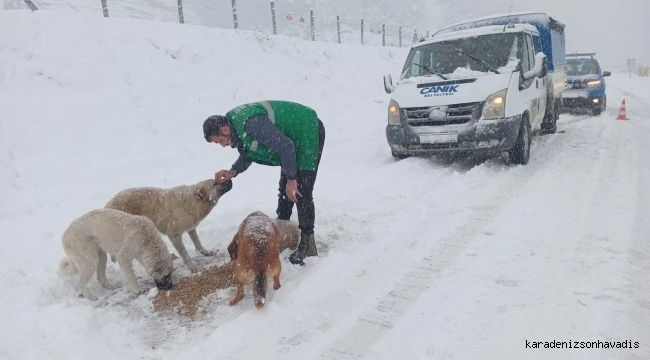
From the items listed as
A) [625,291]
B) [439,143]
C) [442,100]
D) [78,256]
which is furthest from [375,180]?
[78,256]

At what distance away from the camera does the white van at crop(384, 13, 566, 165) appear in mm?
6949

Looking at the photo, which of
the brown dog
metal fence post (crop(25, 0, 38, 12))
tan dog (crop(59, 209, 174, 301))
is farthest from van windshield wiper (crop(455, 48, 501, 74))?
metal fence post (crop(25, 0, 38, 12))

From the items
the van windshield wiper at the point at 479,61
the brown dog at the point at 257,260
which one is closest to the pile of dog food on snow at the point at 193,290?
the brown dog at the point at 257,260

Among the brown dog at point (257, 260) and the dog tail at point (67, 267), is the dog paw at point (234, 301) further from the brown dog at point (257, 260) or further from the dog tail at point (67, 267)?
the dog tail at point (67, 267)

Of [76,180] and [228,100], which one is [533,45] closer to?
[228,100]

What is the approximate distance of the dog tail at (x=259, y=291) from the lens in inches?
131

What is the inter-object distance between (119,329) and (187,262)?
1.06 meters

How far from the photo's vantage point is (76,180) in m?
6.87

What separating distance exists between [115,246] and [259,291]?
1.42 metres

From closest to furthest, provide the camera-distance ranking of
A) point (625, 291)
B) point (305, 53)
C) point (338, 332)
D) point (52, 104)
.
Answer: point (338, 332)
point (625, 291)
point (52, 104)
point (305, 53)

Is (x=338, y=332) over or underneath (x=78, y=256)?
underneath

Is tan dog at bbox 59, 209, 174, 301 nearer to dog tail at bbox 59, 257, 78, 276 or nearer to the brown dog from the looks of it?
dog tail at bbox 59, 257, 78, 276

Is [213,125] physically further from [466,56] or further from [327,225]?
[466,56]

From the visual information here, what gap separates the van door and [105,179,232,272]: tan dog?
574cm
